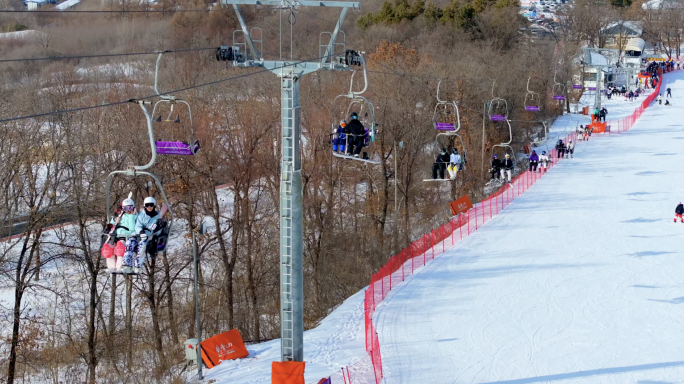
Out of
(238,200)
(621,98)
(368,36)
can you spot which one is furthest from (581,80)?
(238,200)

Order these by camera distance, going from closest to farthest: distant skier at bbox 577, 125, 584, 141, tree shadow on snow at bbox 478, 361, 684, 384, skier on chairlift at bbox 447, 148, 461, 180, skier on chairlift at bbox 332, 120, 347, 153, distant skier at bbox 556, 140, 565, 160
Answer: tree shadow on snow at bbox 478, 361, 684, 384
skier on chairlift at bbox 332, 120, 347, 153
skier on chairlift at bbox 447, 148, 461, 180
distant skier at bbox 556, 140, 565, 160
distant skier at bbox 577, 125, 584, 141

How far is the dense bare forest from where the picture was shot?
29938mm

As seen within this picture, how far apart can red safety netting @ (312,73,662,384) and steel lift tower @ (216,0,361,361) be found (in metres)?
1.73

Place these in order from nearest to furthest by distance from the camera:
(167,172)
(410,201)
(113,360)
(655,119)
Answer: (113,360), (167,172), (410,201), (655,119)

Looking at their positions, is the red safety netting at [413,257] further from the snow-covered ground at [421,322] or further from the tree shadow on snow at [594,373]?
the tree shadow on snow at [594,373]

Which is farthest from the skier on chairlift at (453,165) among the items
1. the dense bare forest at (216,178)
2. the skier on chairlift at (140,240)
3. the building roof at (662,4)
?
the building roof at (662,4)

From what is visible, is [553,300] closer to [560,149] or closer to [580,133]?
[560,149]

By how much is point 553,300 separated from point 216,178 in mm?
18703

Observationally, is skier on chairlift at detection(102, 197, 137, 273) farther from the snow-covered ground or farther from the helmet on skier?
the snow-covered ground

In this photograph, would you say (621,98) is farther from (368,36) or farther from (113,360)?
(113,360)

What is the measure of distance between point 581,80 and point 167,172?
154 ft

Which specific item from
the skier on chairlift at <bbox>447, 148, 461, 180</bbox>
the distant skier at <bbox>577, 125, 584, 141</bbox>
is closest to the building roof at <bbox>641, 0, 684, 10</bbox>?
the distant skier at <bbox>577, 125, 584, 141</bbox>

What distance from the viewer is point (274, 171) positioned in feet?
129

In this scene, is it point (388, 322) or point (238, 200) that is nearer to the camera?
point (388, 322)
